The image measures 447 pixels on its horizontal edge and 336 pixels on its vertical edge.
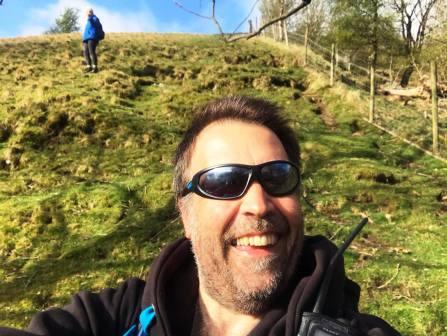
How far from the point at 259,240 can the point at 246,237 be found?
0.06 metres

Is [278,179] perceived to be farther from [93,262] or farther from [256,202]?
[93,262]

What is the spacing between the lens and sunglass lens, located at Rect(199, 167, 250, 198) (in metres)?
1.95

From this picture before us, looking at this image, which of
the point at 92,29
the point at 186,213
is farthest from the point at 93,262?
the point at 92,29

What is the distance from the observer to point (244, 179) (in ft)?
6.42

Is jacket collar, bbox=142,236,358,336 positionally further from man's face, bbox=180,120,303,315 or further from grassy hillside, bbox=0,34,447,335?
grassy hillside, bbox=0,34,447,335

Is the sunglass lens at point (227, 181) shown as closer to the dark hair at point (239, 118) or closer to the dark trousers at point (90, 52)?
the dark hair at point (239, 118)

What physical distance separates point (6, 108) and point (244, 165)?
34.7ft

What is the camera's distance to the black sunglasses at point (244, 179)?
1.95m

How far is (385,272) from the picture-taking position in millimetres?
4945

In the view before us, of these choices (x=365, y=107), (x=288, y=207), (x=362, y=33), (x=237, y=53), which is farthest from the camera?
(x=362, y=33)

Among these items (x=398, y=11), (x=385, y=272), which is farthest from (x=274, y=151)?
(x=398, y=11)

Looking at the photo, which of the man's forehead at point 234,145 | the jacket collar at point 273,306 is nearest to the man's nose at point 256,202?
the man's forehead at point 234,145

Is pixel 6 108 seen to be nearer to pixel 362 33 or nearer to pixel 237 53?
pixel 237 53

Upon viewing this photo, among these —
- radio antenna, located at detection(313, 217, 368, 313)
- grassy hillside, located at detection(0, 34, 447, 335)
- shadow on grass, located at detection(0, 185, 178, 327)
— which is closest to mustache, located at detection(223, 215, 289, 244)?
radio antenna, located at detection(313, 217, 368, 313)
